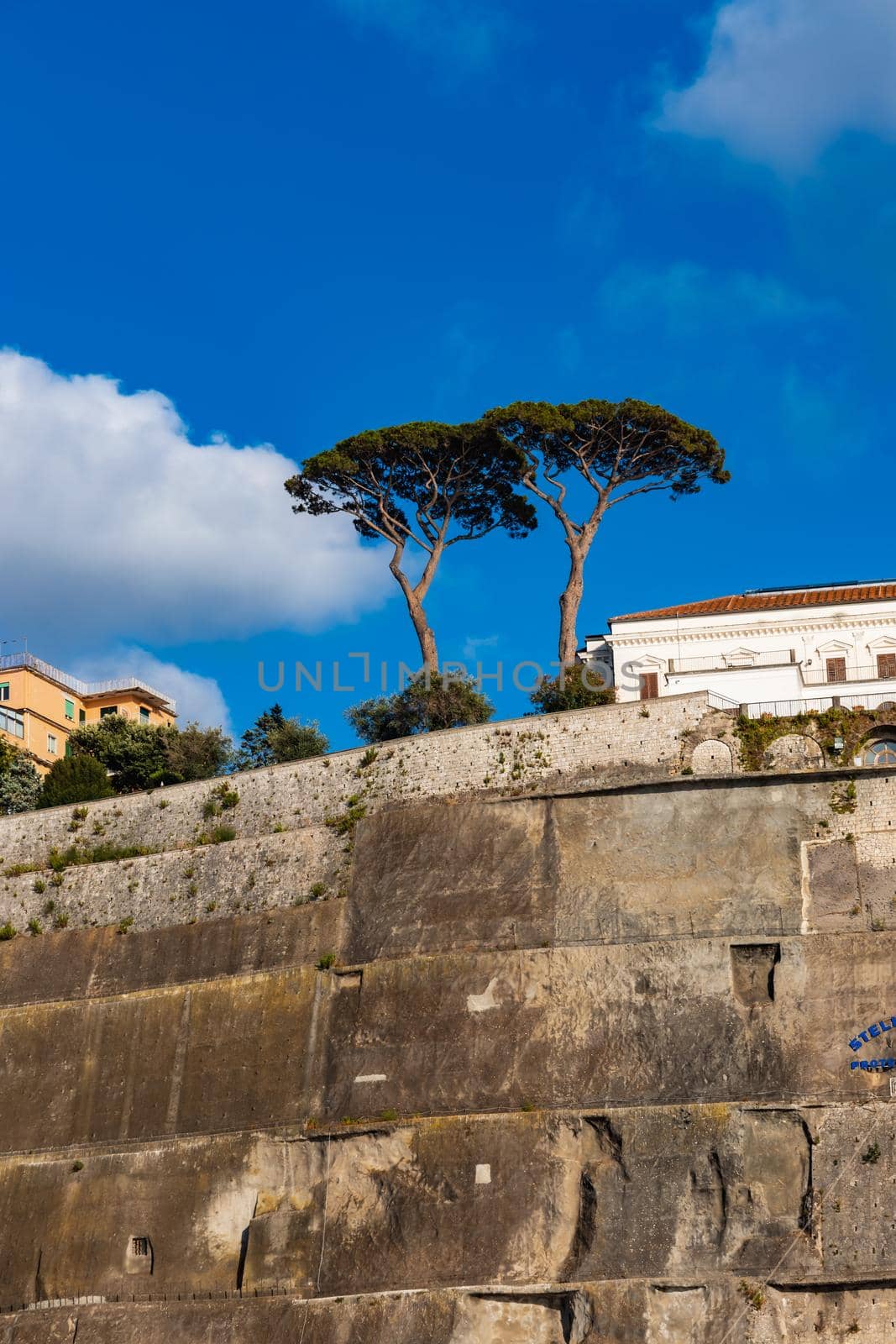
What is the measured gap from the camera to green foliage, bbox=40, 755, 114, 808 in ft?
144

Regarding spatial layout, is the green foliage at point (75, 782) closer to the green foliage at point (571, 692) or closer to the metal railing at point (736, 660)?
the green foliage at point (571, 692)

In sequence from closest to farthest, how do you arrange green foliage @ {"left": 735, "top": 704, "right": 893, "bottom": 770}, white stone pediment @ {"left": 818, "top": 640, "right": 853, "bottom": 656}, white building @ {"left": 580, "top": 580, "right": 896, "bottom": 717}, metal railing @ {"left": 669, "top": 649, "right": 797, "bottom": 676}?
green foliage @ {"left": 735, "top": 704, "right": 893, "bottom": 770} → white building @ {"left": 580, "top": 580, "right": 896, "bottom": 717} → white stone pediment @ {"left": 818, "top": 640, "right": 853, "bottom": 656} → metal railing @ {"left": 669, "top": 649, "right": 797, "bottom": 676}

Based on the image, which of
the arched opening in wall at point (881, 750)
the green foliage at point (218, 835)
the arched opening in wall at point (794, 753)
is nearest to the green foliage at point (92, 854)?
the green foliage at point (218, 835)

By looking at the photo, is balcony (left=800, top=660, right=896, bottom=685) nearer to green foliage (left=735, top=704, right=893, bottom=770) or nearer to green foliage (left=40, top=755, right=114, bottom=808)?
green foliage (left=735, top=704, right=893, bottom=770)

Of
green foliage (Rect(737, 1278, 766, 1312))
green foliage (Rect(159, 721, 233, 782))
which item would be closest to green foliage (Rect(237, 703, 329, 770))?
green foliage (Rect(159, 721, 233, 782))

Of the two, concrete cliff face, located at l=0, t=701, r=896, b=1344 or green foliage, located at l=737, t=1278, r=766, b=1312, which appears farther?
concrete cliff face, located at l=0, t=701, r=896, b=1344

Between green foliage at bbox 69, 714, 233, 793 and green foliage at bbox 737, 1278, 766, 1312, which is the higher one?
green foliage at bbox 69, 714, 233, 793

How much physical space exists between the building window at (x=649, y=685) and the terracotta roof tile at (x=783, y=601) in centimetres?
168

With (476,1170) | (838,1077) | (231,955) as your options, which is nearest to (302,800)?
(231,955)

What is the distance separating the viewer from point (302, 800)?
37312mm

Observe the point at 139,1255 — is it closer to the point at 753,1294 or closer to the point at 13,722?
the point at 753,1294

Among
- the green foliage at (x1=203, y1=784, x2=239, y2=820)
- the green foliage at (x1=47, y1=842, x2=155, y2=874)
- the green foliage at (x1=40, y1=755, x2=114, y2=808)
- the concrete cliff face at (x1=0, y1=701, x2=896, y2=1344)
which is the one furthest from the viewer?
the green foliage at (x1=40, y1=755, x2=114, y2=808)

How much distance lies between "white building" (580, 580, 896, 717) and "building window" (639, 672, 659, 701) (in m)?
0.02

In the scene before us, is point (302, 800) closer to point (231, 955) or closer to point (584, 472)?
point (231, 955)
